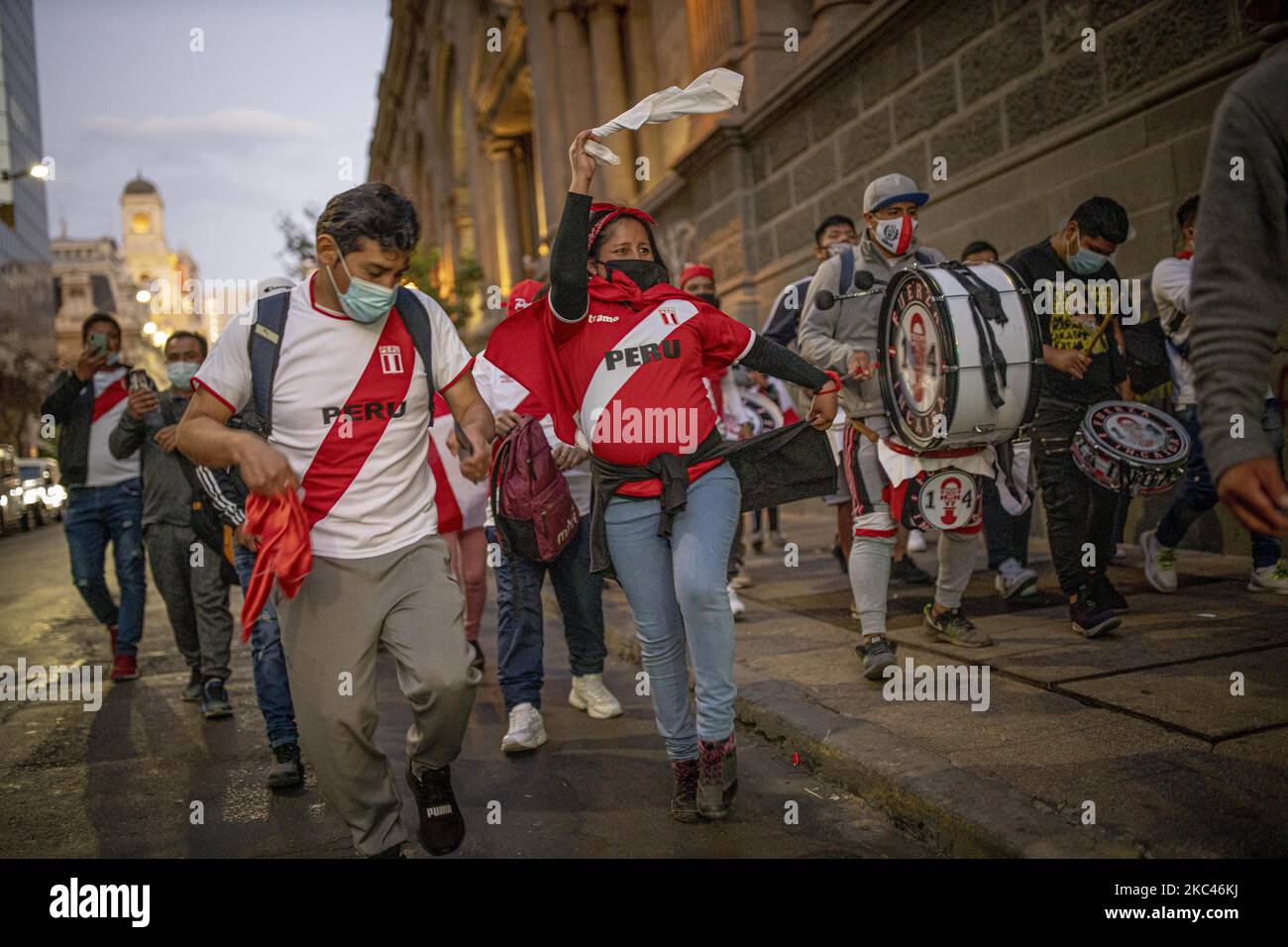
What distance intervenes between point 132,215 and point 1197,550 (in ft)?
591

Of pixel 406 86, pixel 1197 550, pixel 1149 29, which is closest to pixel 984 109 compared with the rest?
pixel 1149 29

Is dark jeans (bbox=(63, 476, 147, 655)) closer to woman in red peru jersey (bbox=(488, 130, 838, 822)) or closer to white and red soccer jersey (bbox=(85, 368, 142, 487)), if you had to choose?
white and red soccer jersey (bbox=(85, 368, 142, 487))

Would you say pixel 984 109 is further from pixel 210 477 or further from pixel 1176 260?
pixel 210 477

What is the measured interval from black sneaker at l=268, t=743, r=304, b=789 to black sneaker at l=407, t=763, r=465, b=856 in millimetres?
1266

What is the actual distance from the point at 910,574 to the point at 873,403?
8.96ft

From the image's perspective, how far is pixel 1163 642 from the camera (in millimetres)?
5129

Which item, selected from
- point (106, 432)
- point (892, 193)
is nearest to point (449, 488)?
point (106, 432)

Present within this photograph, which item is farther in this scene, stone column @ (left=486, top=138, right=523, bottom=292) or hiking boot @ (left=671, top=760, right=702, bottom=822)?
stone column @ (left=486, top=138, right=523, bottom=292)

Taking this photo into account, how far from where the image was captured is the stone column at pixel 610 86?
20.6 metres

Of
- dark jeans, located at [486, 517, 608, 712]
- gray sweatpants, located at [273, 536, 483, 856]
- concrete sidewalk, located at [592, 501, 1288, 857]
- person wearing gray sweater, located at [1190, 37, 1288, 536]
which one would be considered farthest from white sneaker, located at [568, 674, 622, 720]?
person wearing gray sweater, located at [1190, 37, 1288, 536]

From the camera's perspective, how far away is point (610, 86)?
20.6 meters

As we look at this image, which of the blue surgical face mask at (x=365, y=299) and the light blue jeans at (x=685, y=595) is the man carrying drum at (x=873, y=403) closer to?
the light blue jeans at (x=685, y=595)

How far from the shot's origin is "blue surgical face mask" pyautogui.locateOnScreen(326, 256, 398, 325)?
11.2 feet

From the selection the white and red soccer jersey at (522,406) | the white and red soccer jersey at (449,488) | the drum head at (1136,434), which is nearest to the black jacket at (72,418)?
the white and red soccer jersey at (449,488)
